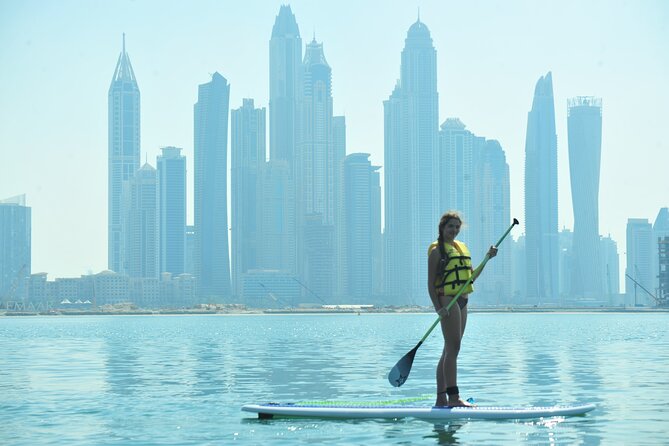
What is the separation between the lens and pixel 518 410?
66.3 feet

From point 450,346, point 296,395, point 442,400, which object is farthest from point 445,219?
point 296,395

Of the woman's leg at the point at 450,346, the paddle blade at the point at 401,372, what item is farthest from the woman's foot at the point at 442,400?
the paddle blade at the point at 401,372

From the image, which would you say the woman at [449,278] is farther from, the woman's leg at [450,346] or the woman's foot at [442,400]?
the woman's foot at [442,400]

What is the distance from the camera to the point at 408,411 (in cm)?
2019

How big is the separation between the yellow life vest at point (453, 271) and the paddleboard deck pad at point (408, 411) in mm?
2260

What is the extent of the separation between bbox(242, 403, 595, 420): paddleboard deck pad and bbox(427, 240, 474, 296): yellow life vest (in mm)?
2260

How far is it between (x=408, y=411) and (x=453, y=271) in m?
2.80

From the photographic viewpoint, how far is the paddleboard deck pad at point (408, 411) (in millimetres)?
19906

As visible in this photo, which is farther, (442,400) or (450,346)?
(442,400)

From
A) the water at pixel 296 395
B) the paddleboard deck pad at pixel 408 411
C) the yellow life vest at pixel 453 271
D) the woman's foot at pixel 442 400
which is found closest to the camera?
the water at pixel 296 395

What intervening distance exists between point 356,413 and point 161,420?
371cm

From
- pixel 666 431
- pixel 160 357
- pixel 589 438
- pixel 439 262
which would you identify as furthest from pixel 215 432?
pixel 160 357

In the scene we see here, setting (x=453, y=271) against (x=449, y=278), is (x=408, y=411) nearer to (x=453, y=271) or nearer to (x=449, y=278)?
(x=449, y=278)

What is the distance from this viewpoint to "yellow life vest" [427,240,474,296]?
19.0m
